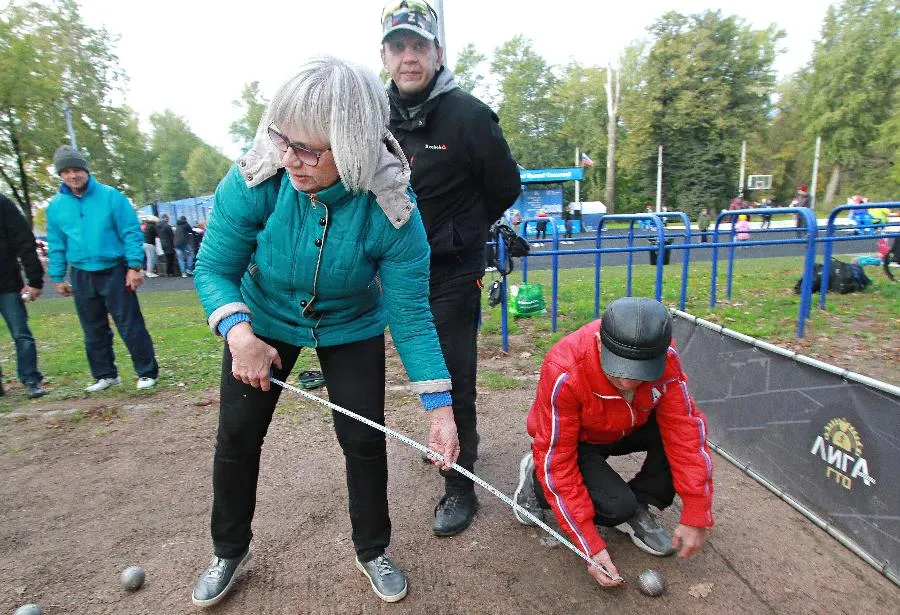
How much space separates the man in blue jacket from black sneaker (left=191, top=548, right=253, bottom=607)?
333 centimetres

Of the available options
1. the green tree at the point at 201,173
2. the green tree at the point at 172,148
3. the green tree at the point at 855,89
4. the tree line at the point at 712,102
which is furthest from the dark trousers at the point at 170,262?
the green tree at the point at 172,148

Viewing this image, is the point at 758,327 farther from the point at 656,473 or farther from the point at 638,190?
the point at 638,190

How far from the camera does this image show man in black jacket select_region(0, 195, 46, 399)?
4.88 meters

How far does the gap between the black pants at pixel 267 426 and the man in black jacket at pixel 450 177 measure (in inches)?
23.8

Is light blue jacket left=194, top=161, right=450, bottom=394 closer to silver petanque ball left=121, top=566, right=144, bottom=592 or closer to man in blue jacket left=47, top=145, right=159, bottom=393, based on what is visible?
silver petanque ball left=121, top=566, right=144, bottom=592

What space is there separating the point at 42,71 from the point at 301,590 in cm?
2542

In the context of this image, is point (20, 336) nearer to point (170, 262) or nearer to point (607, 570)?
point (607, 570)

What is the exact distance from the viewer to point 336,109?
1.57 metres

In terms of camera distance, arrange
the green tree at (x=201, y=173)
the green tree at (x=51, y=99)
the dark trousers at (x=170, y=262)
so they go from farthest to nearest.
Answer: the green tree at (x=201, y=173), the green tree at (x=51, y=99), the dark trousers at (x=170, y=262)

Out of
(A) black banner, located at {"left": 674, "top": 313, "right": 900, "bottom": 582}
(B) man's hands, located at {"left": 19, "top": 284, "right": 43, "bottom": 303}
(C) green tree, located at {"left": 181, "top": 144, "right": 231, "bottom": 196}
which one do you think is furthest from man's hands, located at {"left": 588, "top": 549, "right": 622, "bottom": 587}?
(C) green tree, located at {"left": 181, "top": 144, "right": 231, "bottom": 196}

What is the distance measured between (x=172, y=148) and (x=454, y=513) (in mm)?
76706

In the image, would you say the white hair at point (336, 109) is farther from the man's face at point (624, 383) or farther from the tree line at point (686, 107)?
the tree line at point (686, 107)

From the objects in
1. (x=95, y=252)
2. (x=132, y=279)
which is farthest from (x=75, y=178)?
(x=132, y=279)

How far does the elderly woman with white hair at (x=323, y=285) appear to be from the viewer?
163cm
